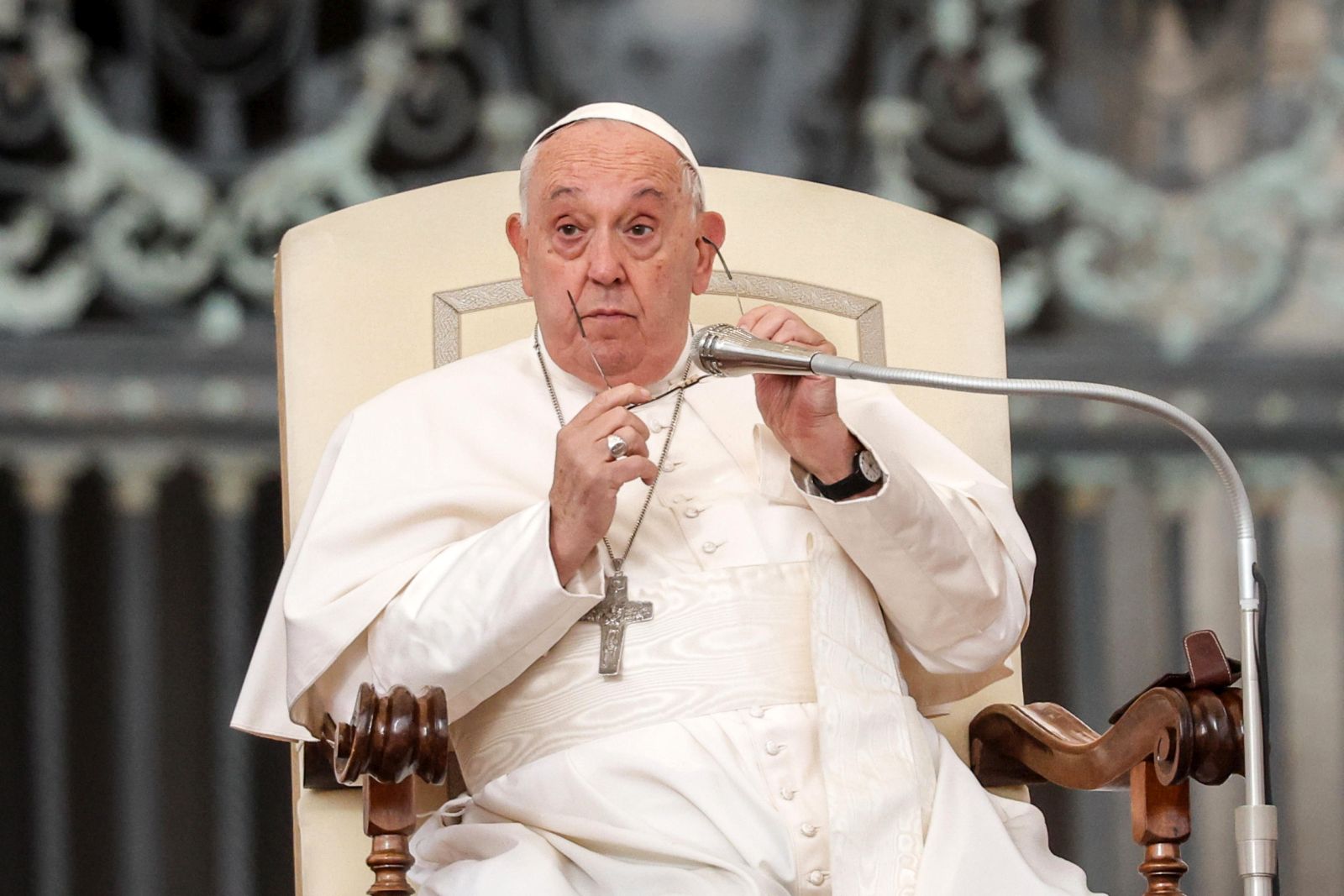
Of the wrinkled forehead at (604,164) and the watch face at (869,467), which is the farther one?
the wrinkled forehead at (604,164)

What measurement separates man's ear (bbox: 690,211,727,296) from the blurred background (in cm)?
131

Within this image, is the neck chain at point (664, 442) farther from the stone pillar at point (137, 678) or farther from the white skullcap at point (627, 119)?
the stone pillar at point (137, 678)

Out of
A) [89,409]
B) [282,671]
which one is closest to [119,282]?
[89,409]

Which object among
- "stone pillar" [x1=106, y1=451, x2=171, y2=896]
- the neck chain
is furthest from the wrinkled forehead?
"stone pillar" [x1=106, y1=451, x2=171, y2=896]

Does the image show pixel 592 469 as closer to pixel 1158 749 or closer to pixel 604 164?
pixel 604 164

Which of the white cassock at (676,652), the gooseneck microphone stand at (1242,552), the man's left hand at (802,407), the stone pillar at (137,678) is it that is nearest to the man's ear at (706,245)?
the white cassock at (676,652)

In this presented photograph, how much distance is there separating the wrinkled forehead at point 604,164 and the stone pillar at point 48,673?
1624mm

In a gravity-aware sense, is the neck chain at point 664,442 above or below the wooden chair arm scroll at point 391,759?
above

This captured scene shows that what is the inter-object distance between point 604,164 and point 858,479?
591 millimetres

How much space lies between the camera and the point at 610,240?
110 inches

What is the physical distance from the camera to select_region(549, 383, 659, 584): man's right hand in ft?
8.16

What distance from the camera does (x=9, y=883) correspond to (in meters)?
3.84

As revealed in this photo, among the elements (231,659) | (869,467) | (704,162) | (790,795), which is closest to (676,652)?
(790,795)

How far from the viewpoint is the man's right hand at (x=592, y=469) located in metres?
2.49
